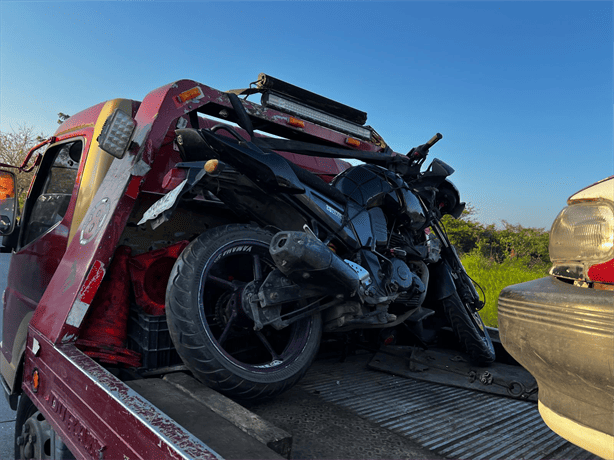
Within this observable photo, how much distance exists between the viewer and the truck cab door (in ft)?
8.43

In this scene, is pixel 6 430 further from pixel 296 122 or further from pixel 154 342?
pixel 296 122

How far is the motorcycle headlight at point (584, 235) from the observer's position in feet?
3.61

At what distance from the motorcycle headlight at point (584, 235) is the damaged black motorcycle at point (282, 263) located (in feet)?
3.39

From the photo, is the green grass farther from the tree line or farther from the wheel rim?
the wheel rim

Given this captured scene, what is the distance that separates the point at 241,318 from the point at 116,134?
1139mm

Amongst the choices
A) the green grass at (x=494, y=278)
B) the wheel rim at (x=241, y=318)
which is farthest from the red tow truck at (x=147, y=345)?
the green grass at (x=494, y=278)

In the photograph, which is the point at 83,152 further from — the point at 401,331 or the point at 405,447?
the point at 401,331

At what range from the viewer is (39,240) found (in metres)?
2.72

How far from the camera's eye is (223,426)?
138 cm

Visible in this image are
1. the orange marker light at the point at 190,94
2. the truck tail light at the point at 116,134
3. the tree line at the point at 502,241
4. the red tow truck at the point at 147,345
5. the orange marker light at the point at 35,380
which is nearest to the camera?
the red tow truck at the point at 147,345

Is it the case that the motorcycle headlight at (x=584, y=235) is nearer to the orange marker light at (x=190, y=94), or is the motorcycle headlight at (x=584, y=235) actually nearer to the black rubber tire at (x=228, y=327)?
the black rubber tire at (x=228, y=327)

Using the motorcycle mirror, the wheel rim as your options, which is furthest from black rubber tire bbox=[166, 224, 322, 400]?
the motorcycle mirror

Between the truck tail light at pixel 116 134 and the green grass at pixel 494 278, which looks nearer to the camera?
the truck tail light at pixel 116 134

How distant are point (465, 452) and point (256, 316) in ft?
3.53
